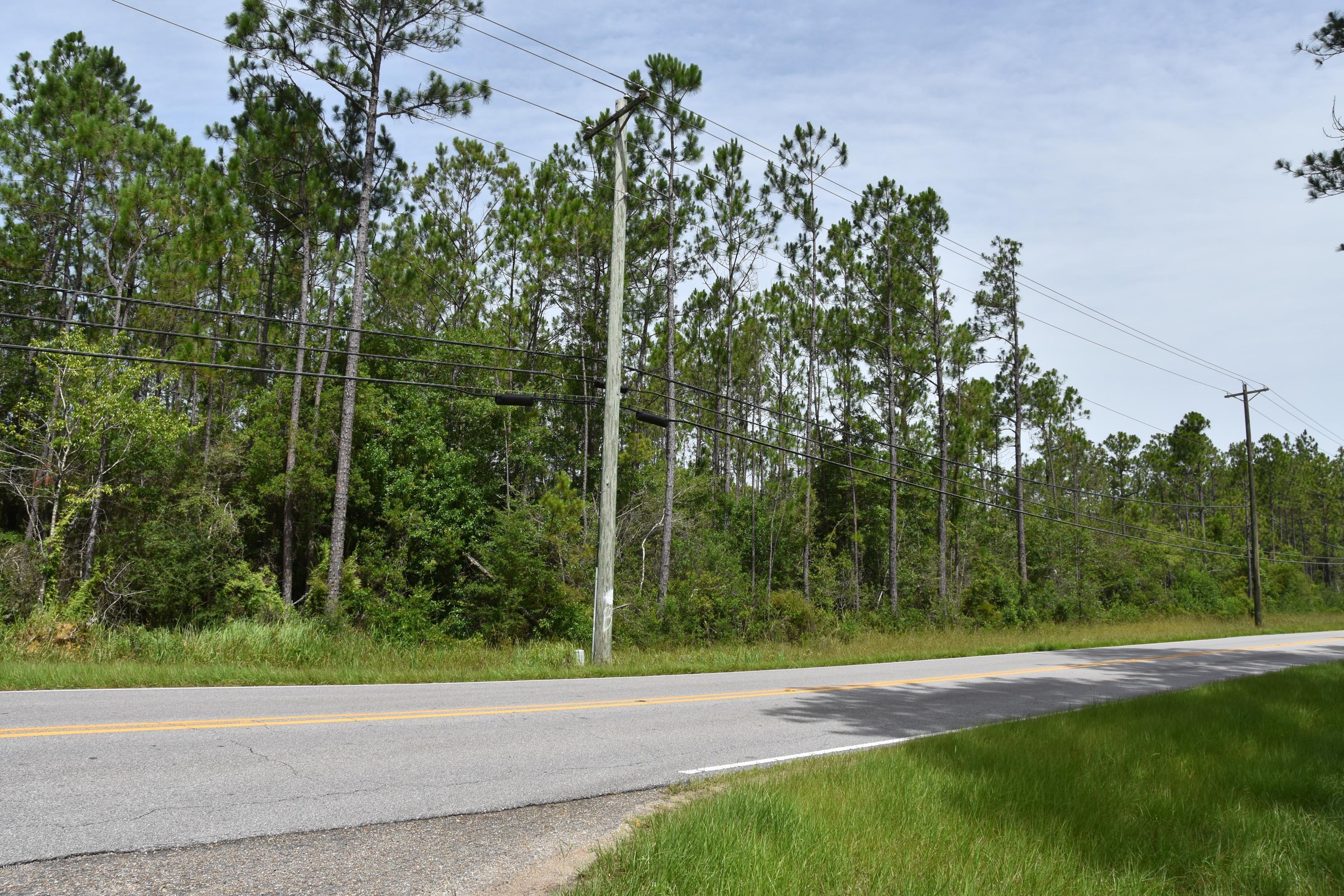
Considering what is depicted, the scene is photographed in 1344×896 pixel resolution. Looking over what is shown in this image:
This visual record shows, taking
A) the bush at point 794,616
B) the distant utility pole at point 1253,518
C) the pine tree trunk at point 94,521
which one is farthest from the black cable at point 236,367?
the distant utility pole at point 1253,518

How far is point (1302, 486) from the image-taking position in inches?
2891

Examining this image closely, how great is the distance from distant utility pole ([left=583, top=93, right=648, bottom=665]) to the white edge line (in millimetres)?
6116

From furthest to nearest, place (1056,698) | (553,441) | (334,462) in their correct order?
(553,441) → (334,462) → (1056,698)

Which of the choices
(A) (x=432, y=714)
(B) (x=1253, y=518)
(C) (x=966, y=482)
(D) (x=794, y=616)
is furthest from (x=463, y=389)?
(B) (x=1253, y=518)

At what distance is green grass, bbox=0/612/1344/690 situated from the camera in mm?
9508

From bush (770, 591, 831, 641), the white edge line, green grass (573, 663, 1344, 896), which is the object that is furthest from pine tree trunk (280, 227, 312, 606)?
green grass (573, 663, 1344, 896)

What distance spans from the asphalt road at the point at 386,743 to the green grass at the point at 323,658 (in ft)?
2.36

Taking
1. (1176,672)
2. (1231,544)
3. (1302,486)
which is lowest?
(1176,672)

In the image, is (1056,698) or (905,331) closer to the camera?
(1056,698)

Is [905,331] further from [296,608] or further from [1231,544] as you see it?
[1231,544]

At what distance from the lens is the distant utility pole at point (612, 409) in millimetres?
12953

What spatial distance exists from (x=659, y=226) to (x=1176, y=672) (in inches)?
757

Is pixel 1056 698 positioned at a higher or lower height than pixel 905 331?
lower

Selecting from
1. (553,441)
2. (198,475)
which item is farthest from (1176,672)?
(198,475)
